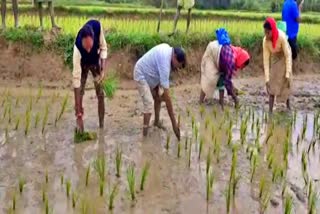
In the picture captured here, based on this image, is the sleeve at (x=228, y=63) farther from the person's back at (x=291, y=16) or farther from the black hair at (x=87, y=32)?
the black hair at (x=87, y=32)

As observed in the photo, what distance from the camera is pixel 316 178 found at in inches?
230

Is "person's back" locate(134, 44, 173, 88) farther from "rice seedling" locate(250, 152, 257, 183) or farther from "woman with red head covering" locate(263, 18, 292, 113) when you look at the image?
"woman with red head covering" locate(263, 18, 292, 113)

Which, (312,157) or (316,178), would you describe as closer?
(316,178)

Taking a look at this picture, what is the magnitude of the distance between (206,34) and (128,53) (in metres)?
1.83

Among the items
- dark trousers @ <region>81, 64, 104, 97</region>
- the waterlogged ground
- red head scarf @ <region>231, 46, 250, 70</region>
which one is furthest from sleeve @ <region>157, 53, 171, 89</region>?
red head scarf @ <region>231, 46, 250, 70</region>

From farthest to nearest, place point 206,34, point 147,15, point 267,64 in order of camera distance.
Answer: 1. point 147,15
2. point 206,34
3. point 267,64

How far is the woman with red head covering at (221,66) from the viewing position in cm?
846

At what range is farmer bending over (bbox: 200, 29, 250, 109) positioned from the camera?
27.8 ft

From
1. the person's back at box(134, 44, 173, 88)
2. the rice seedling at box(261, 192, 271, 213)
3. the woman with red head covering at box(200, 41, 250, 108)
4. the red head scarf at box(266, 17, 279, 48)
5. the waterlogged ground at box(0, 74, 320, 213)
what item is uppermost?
the red head scarf at box(266, 17, 279, 48)

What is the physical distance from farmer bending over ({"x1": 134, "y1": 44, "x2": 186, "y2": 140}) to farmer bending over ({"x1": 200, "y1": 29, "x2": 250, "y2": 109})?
61.1 inches

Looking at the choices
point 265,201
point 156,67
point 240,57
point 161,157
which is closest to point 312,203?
point 265,201

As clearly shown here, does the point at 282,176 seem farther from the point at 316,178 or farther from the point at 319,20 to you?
the point at 319,20

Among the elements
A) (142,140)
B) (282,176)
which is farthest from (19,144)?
(282,176)

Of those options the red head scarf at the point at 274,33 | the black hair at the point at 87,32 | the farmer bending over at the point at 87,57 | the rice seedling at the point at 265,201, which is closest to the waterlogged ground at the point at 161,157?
the rice seedling at the point at 265,201
